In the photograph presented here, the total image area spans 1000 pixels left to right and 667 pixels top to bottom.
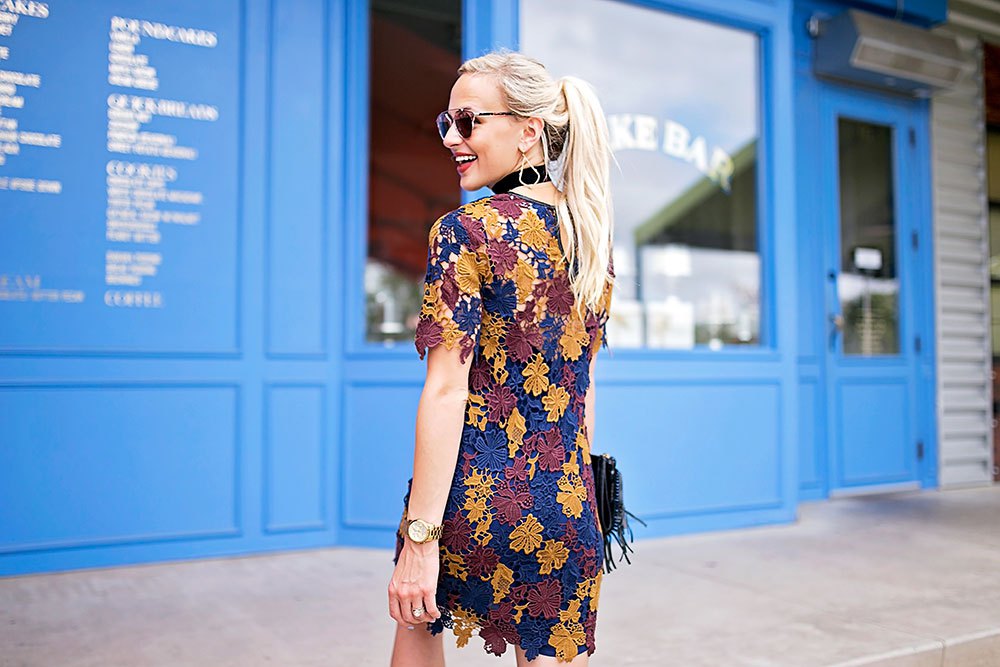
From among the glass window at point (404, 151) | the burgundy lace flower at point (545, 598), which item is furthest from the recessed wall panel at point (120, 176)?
the burgundy lace flower at point (545, 598)

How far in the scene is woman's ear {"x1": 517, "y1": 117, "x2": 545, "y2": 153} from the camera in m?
1.58

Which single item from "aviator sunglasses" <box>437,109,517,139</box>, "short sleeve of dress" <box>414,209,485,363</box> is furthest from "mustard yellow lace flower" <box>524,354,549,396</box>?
"aviator sunglasses" <box>437,109,517,139</box>

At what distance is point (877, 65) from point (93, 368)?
535 centimetres

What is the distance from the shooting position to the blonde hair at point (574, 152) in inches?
61.4

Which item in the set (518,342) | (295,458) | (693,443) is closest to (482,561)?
(518,342)

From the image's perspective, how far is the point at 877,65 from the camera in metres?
6.21

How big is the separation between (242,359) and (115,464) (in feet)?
2.47

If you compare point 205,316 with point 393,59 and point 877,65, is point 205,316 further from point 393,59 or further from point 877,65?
point 877,65

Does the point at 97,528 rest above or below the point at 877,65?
below

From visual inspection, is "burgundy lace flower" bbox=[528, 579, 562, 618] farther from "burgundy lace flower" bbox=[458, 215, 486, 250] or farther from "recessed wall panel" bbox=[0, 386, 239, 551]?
"recessed wall panel" bbox=[0, 386, 239, 551]

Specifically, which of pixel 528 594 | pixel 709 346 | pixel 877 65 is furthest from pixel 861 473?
pixel 528 594

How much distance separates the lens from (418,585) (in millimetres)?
1451

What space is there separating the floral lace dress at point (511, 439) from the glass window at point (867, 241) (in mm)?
5436

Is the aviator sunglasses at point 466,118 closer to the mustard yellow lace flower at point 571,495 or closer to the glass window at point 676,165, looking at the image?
the mustard yellow lace flower at point 571,495
